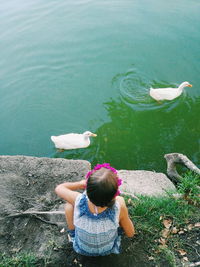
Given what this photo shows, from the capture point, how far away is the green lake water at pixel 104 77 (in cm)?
550

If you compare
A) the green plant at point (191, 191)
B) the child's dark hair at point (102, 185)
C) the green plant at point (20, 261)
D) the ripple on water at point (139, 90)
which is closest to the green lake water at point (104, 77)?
the ripple on water at point (139, 90)

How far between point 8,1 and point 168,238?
37.0 feet

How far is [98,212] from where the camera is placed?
216 cm

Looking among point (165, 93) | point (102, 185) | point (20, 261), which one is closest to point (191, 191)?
point (102, 185)

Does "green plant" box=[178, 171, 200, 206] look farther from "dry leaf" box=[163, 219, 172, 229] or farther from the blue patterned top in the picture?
the blue patterned top

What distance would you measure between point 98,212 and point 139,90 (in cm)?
475

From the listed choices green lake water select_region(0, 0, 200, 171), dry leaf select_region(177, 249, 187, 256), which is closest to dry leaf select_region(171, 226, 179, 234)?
dry leaf select_region(177, 249, 187, 256)

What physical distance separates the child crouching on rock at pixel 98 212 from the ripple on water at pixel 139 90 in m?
3.96

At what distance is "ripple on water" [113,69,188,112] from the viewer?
6113mm

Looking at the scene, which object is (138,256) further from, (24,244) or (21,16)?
(21,16)

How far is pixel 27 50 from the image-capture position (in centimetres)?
819

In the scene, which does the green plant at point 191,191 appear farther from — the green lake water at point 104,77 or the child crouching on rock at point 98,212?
the green lake water at point 104,77

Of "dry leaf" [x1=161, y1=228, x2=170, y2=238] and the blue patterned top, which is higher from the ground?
the blue patterned top

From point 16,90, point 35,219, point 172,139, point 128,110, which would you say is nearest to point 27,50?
point 16,90
